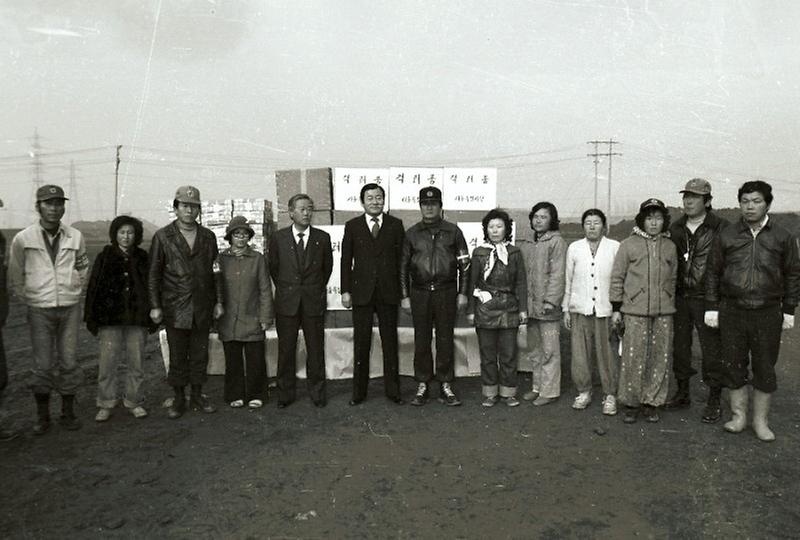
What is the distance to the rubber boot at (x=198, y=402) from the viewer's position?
16.9 feet

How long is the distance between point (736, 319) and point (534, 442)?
6.21 ft

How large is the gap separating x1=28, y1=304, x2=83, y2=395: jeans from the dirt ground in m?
A: 0.42

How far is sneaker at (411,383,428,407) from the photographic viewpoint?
530cm

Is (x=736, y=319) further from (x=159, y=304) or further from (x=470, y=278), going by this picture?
(x=159, y=304)

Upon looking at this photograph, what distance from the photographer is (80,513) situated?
3258mm

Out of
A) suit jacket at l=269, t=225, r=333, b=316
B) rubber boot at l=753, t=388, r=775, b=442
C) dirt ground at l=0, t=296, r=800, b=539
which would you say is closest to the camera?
dirt ground at l=0, t=296, r=800, b=539

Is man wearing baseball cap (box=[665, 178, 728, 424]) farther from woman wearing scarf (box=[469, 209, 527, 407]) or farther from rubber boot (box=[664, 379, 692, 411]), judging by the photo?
woman wearing scarf (box=[469, 209, 527, 407])

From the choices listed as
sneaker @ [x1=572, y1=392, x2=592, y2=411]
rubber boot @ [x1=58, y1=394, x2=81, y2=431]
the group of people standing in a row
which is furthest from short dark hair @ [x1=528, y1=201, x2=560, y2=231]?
rubber boot @ [x1=58, y1=394, x2=81, y2=431]

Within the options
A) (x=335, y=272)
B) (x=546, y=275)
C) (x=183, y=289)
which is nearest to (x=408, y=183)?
(x=335, y=272)

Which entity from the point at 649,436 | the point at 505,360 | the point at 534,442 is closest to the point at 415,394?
the point at 505,360

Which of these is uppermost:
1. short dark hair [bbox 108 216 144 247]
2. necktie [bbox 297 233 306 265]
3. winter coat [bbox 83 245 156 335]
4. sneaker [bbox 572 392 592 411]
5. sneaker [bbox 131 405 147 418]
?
short dark hair [bbox 108 216 144 247]

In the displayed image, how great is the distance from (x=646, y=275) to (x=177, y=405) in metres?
4.33

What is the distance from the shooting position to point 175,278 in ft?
16.1

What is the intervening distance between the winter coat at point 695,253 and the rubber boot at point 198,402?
4.44 meters
